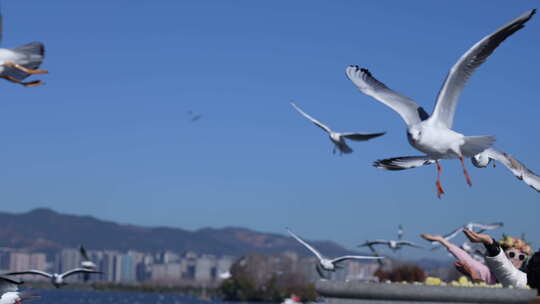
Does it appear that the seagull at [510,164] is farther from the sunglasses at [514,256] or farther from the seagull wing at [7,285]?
the seagull wing at [7,285]

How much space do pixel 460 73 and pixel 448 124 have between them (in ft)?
1.91

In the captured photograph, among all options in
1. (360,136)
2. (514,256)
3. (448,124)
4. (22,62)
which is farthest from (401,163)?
(360,136)

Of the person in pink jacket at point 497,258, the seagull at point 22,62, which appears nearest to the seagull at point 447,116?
the person in pink jacket at point 497,258

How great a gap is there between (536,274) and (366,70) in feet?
11.2

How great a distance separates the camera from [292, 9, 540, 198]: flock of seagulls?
9988 millimetres

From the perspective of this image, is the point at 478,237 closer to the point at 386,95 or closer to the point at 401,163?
the point at 401,163

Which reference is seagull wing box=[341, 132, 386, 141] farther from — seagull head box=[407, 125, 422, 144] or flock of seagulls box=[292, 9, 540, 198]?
seagull head box=[407, 125, 422, 144]

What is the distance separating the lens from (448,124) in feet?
34.4

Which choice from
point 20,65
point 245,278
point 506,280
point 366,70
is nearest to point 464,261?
point 506,280

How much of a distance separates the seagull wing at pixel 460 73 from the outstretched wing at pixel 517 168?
45.8 inches

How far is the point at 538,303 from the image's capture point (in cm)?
908

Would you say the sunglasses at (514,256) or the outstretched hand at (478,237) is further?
the sunglasses at (514,256)

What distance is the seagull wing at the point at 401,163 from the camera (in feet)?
35.6

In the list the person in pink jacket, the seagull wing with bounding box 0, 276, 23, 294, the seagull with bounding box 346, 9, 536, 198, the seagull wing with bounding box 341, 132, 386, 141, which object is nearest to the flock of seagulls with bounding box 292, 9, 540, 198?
the seagull with bounding box 346, 9, 536, 198
